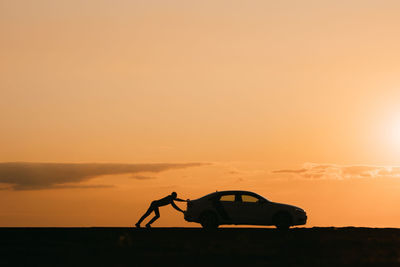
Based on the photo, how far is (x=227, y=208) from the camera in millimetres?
30688

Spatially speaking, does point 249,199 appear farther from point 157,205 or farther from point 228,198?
point 157,205

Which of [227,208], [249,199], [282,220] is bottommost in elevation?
Answer: [282,220]

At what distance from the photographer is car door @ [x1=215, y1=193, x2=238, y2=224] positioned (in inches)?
1208

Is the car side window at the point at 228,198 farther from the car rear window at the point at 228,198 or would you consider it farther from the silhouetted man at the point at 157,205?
the silhouetted man at the point at 157,205
